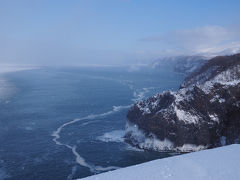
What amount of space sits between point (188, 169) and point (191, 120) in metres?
21.3

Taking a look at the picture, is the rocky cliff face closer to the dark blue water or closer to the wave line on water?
the dark blue water

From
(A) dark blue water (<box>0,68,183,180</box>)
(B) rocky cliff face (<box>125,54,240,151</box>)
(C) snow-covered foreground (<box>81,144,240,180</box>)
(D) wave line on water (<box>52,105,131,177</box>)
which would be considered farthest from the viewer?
(B) rocky cliff face (<box>125,54,240,151</box>)

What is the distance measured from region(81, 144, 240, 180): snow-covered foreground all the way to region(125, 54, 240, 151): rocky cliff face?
705 inches

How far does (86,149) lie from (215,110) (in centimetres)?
1976

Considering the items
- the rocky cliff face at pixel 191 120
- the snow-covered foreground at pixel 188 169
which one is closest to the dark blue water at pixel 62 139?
the rocky cliff face at pixel 191 120

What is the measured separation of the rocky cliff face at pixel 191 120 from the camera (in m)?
34.5

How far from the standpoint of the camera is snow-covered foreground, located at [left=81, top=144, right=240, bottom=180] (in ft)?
45.4

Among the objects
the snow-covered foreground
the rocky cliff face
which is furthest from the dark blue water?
the snow-covered foreground

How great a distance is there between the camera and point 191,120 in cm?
3512

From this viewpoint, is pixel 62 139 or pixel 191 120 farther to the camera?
pixel 62 139

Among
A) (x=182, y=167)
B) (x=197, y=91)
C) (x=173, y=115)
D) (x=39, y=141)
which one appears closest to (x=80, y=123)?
(x=39, y=141)

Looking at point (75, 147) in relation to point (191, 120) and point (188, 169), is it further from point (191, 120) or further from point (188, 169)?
point (188, 169)

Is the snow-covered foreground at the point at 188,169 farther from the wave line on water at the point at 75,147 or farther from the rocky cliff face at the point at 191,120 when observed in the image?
the rocky cliff face at the point at 191,120

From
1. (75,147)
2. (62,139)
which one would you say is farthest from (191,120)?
(62,139)
